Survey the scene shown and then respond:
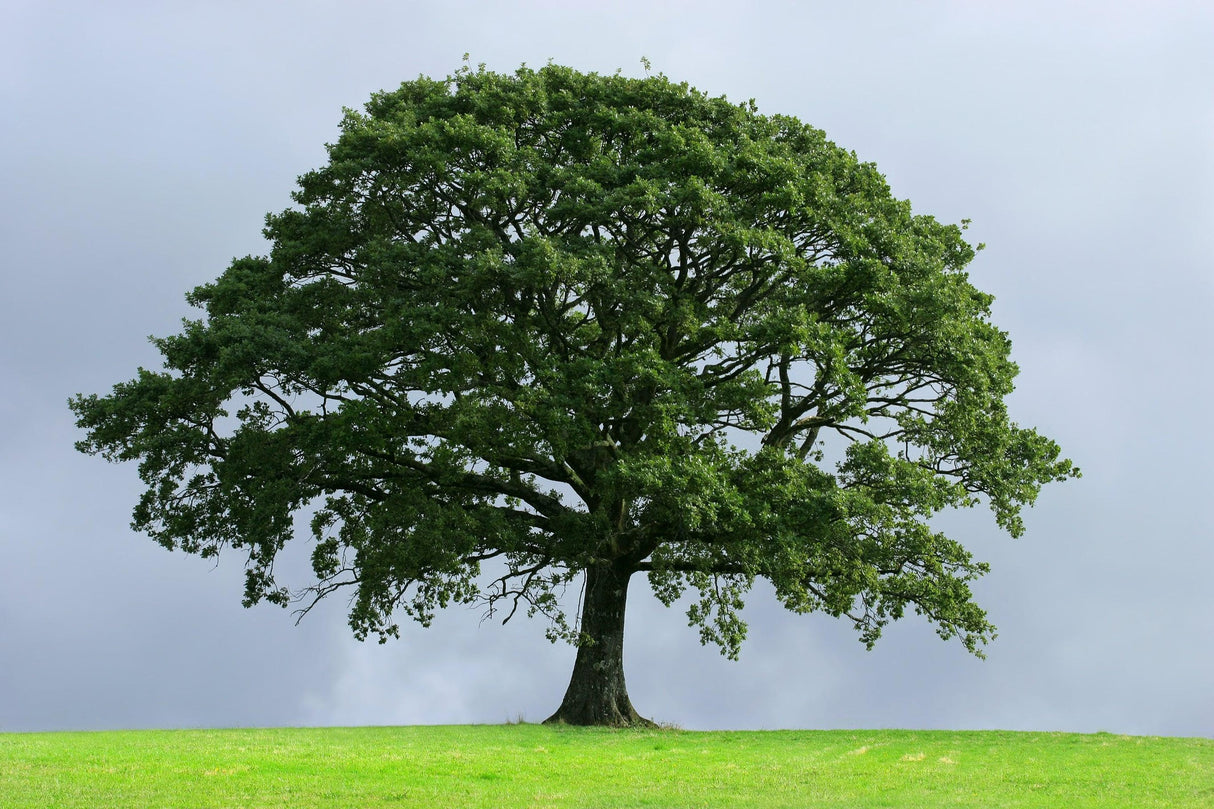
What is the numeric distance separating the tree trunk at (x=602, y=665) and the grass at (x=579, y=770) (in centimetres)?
117

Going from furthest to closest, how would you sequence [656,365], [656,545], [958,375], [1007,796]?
[656,545]
[958,375]
[656,365]
[1007,796]

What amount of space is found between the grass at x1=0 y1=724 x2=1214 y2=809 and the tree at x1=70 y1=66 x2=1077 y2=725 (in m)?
2.79

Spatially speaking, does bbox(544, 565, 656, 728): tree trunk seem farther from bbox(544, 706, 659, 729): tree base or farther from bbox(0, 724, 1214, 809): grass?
Result: bbox(0, 724, 1214, 809): grass

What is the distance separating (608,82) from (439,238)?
4.73 m

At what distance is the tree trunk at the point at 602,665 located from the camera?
22.8 metres

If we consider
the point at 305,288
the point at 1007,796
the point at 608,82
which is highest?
the point at 608,82

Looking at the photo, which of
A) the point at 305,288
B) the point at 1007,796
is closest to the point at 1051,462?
the point at 1007,796

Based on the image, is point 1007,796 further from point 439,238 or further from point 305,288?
point 305,288

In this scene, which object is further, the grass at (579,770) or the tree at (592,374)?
the tree at (592,374)

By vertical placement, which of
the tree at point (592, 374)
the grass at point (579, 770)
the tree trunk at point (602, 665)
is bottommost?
the grass at point (579, 770)

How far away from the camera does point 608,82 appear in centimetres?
2289

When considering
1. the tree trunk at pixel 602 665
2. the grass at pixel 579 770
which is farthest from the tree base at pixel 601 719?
the grass at pixel 579 770

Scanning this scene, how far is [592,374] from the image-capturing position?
1988 centimetres

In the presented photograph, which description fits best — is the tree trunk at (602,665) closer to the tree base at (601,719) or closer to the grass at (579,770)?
the tree base at (601,719)
